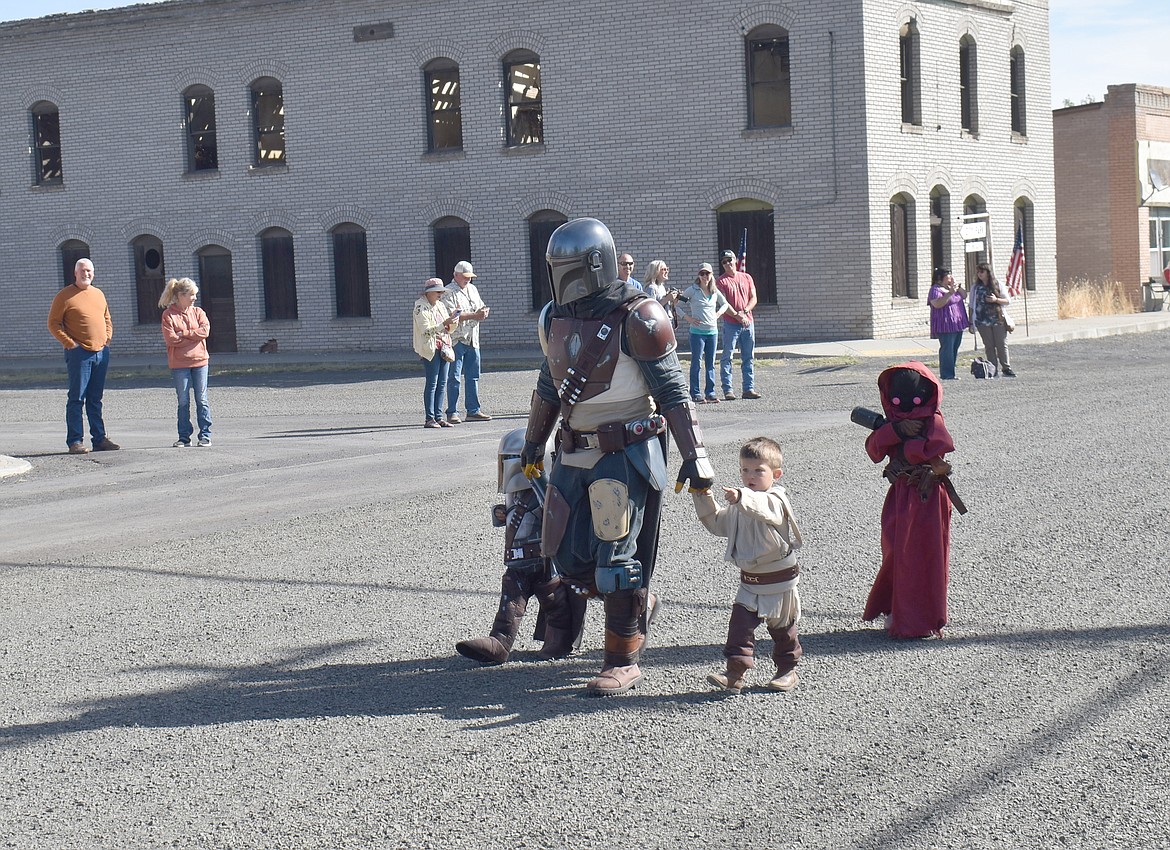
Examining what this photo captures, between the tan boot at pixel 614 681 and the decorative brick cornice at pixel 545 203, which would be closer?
the tan boot at pixel 614 681

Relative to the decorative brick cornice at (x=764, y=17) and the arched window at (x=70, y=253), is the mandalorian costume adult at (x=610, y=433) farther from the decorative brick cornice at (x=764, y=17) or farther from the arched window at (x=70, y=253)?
the arched window at (x=70, y=253)

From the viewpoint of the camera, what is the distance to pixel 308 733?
207 inches

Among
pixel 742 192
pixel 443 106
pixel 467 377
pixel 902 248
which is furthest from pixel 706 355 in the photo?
pixel 443 106

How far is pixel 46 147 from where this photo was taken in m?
34.0

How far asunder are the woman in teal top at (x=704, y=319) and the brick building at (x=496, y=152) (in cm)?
970

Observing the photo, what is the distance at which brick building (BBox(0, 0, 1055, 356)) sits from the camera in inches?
1075

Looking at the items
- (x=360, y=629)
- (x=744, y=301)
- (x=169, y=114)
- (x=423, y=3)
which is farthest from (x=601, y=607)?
(x=169, y=114)

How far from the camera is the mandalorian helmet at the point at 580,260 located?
5.79 m

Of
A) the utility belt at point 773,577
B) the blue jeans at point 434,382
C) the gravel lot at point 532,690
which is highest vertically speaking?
the blue jeans at point 434,382

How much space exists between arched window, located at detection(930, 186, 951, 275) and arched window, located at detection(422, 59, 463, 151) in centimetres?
1011

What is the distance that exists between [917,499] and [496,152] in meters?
24.1

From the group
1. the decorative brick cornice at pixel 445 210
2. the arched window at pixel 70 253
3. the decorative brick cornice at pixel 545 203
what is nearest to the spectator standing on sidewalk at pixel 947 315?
the decorative brick cornice at pixel 545 203

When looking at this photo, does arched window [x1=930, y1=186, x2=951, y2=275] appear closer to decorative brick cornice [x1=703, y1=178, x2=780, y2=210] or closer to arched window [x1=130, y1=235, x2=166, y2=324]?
decorative brick cornice [x1=703, y1=178, x2=780, y2=210]

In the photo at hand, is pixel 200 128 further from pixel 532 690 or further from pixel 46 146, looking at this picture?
pixel 532 690
